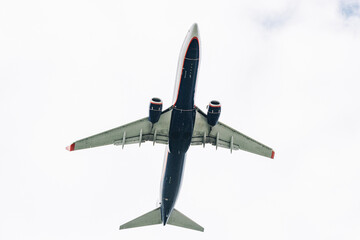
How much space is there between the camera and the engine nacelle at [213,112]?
1394 inches

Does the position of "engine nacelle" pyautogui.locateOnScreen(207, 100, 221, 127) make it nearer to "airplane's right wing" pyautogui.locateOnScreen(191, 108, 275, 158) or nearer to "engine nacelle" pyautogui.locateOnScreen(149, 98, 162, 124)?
"airplane's right wing" pyautogui.locateOnScreen(191, 108, 275, 158)

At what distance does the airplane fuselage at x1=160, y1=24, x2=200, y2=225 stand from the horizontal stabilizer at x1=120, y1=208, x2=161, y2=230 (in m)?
2.45

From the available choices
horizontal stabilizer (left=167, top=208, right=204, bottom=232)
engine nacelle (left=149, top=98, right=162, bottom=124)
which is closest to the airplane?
engine nacelle (left=149, top=98, right=162, bottom=124)

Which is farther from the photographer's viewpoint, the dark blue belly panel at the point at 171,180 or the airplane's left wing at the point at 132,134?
the dark blue belly panel at the point at 171,180

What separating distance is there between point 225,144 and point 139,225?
12316 millimetres

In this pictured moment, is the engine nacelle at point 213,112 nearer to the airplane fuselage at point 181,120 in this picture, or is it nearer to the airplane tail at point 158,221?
the airplane fuselage at point 181,120

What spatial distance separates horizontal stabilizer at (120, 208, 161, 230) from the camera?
43688mm

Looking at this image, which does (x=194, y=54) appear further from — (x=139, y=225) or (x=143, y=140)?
(x=139, y=225)

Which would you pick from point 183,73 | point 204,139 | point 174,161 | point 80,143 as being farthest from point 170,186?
point 183,73

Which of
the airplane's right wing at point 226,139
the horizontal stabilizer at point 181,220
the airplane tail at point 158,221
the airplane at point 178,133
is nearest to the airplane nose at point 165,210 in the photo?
the airplane at point 178,133

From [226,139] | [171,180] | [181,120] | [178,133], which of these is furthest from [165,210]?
[181,120]

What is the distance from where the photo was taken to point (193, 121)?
3556cm

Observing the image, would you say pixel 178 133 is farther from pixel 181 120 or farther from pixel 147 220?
pixel 147 220

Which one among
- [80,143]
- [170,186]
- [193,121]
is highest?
[193,121]
